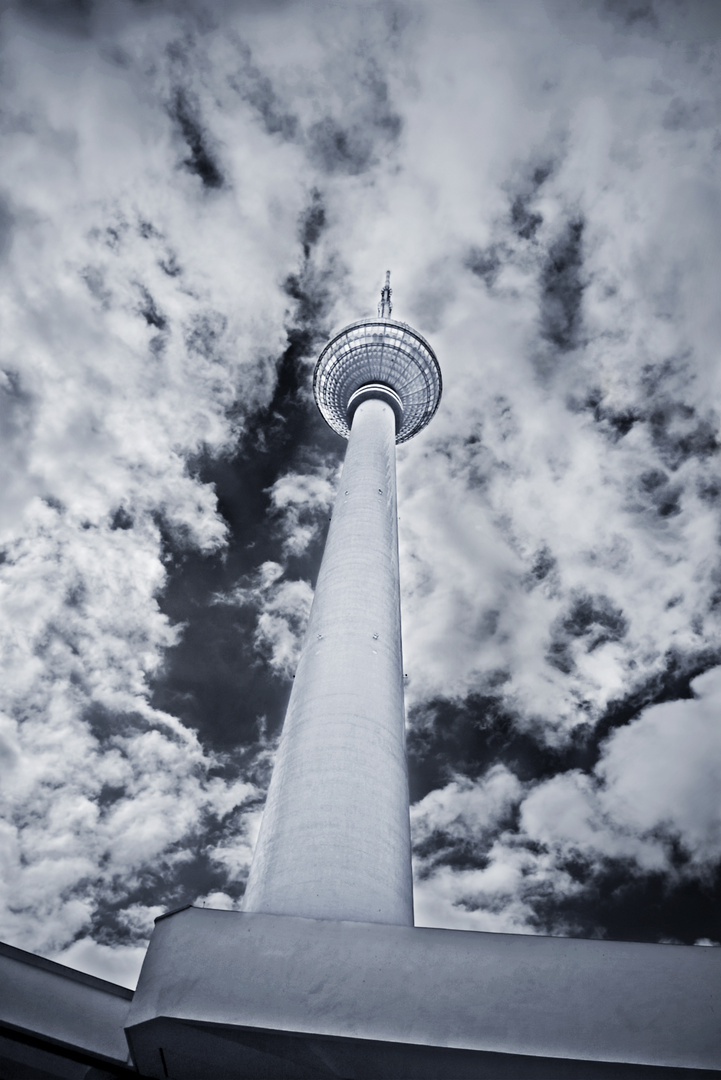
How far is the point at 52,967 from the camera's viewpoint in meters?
11.0

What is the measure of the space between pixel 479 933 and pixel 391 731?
8.82m

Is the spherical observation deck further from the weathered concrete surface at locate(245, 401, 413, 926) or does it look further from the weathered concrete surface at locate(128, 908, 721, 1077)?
the weathered concrete surface at locate(128, 908, 721, 1077)

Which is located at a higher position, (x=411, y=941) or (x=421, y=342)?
(x=421, y=342)

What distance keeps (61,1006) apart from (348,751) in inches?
372

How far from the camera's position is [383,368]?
44844mm

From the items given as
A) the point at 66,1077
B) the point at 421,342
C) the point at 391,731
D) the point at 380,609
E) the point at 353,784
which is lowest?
the point at 66,1077

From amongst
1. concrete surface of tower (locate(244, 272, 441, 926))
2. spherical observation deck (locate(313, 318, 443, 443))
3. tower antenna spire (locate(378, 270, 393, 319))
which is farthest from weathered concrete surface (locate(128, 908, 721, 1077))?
tower antenna spire (locate(378, 270, 393, 319))

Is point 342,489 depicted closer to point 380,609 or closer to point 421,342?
point 380,609

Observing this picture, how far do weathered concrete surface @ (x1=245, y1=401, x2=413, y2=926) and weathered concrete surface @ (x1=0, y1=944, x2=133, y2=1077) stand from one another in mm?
4708

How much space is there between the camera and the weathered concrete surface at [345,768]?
53.0 feet

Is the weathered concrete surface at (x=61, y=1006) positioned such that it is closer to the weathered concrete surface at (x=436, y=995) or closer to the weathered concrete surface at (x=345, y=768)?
the weathered concrete surface at (x=436, y=995)

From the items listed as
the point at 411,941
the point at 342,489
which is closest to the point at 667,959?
the point at 411,941

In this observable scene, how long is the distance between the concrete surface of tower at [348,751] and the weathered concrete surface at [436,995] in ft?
11.3

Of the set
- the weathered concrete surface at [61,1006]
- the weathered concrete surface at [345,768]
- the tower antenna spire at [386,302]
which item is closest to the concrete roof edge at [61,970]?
the weathered concrete surface at [61,1006]
